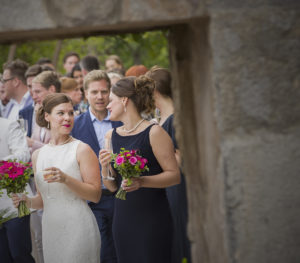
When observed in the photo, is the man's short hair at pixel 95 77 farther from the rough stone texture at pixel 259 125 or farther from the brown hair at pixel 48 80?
the rough stone texture at pixel 259 125

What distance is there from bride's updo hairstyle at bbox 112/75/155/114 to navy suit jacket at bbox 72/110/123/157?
1.22 metres

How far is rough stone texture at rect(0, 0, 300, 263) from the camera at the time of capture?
184 cm

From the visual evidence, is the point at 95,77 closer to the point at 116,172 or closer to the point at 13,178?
the point at 116,172

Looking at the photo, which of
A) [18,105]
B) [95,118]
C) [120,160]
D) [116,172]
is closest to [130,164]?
[120,160]

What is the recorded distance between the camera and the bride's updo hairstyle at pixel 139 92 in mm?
4383

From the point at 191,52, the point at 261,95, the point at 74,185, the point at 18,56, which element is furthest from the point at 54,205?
the point at 18,56

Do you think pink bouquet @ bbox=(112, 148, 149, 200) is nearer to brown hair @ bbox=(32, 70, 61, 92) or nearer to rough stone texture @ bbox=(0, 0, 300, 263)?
rough stone texture @ bbox=(0, 0, 300, 263)

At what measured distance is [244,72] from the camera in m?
1.85

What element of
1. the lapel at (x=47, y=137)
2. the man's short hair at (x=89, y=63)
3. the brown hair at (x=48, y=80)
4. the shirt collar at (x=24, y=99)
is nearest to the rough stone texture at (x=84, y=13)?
the lapel at (x=47, y=137)

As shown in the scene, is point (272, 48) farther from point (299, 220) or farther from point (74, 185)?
point (74, 185)

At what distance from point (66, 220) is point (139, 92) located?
143 centimetres

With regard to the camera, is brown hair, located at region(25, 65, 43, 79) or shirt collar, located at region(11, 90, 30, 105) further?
brown hair, located at region(25, 65, 43, 79)

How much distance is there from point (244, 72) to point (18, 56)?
16.4 metres

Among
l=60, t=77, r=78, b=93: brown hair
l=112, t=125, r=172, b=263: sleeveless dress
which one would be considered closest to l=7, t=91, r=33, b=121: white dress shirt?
l=60, t=77, r=78, b=93: brown hair
